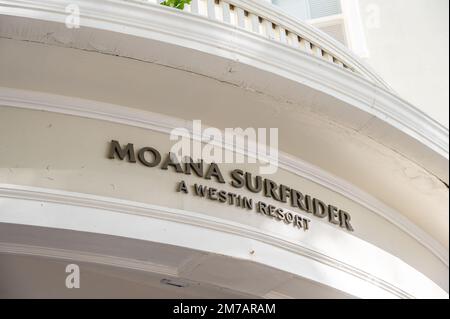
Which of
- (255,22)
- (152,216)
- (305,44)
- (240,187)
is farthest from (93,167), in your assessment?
(305,44)

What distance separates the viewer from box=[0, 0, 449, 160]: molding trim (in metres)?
5.37

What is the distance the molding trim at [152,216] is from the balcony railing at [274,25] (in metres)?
1.56

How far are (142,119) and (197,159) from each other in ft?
1.83

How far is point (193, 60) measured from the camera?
5.72 m

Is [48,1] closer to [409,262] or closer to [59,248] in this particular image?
[59,248]

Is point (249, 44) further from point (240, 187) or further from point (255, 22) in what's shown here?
point (240, 187)

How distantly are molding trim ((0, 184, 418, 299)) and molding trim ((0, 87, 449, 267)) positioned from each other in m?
0.78

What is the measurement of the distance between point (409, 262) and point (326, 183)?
1.28 meters

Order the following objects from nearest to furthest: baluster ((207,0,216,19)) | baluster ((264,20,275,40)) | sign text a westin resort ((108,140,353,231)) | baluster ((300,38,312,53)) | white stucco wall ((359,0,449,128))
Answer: sign text a westin resort ((108,140,353,231)) → baluster ((207,0,216,19)) → baluster ((264,20,275,40)) → baluster ((300,38,312,53)) → white stucco wall ((359,0,449,128))

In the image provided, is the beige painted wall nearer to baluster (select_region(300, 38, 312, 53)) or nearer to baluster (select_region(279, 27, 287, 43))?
baluster (select_region(279, 27, 287, 43))

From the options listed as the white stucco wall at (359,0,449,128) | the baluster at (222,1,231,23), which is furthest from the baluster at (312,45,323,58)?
the white stucco wall at (359,0,449,128)

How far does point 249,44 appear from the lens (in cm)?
592

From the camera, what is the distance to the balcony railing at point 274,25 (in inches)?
248
